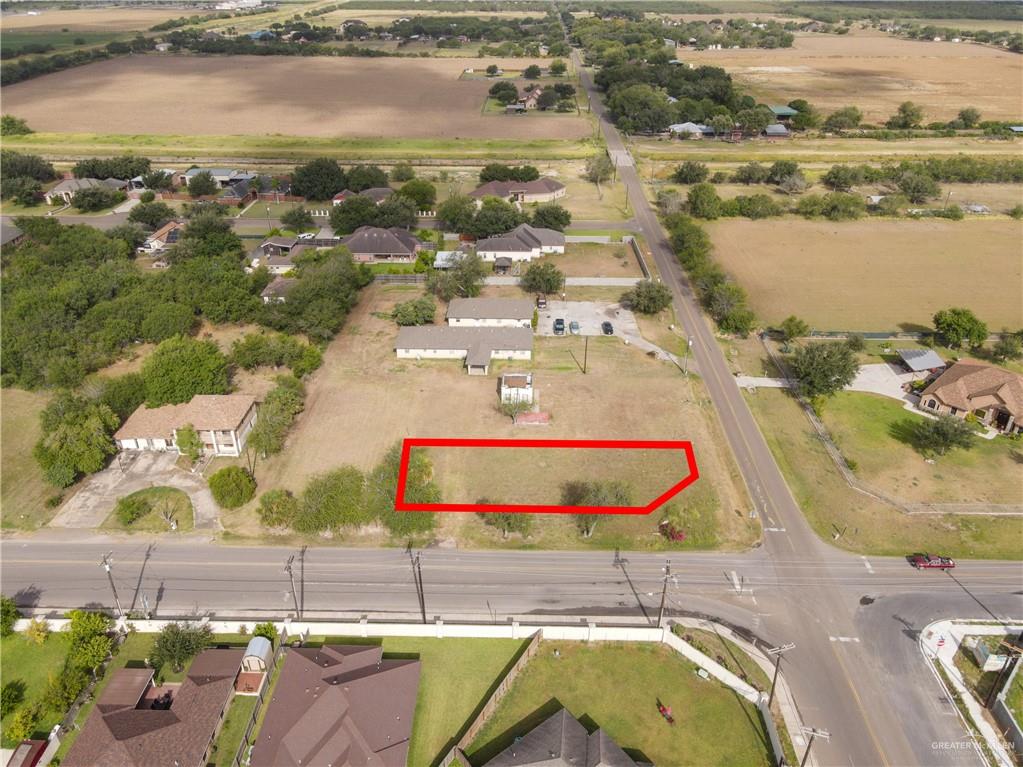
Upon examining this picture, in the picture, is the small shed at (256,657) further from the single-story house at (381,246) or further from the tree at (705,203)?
the tree at (705,203)

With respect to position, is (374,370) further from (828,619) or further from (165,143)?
(165,143)

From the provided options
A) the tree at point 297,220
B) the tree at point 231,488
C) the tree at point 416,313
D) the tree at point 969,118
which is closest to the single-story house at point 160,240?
the tree at point 297,220

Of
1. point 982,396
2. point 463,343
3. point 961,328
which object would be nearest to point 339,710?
point 463,343

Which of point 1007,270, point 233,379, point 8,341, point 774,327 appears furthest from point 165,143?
point 1007,270

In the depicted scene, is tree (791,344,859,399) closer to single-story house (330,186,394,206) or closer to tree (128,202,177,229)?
single-story house (330,186,394,206)

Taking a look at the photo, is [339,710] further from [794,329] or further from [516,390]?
[794,329]

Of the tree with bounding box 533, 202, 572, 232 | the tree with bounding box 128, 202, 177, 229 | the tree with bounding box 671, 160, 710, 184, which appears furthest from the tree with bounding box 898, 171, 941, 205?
the tree with bounding box 128, 202, 177, 229
